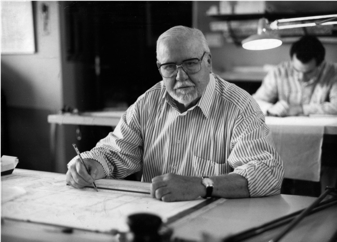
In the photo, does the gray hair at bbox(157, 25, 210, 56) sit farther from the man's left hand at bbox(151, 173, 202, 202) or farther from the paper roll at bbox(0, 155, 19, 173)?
the paper roll at bbox(0, 155, 19, 173)

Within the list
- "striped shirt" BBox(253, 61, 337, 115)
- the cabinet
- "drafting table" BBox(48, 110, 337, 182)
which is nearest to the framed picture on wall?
the cabinet

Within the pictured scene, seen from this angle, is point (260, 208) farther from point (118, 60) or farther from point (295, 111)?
point (118, 60)

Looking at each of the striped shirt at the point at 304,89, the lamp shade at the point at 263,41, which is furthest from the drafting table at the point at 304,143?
the lamp shade at the point at 263,41

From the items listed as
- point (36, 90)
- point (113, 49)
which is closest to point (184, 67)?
point (36, 90)

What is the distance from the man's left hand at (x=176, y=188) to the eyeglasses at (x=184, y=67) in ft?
1.44

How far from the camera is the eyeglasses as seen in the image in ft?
4.73

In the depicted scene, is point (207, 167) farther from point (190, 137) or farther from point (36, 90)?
point (36, 90)

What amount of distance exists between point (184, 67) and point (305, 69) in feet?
7.04

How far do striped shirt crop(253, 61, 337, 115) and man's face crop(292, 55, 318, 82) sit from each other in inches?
1.1

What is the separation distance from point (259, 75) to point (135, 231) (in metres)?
3.72

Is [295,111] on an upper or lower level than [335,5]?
lower

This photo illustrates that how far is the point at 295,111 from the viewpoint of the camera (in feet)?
10.1

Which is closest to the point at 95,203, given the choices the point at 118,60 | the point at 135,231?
the point at 135,231

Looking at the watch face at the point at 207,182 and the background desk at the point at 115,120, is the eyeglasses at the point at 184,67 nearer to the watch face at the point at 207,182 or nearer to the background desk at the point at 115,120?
the watch face at the point at 207,182
